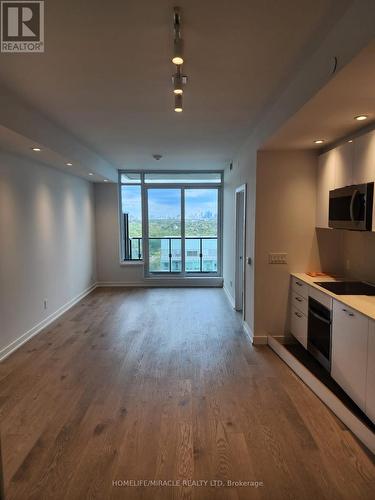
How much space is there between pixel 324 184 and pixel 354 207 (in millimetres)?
903

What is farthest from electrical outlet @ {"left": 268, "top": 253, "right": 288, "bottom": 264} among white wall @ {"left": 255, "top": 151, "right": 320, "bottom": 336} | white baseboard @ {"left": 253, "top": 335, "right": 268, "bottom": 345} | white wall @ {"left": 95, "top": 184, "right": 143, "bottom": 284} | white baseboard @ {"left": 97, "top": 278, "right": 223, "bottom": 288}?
white wall @ {"left": 95, "top": 184, "right": 143, "bottom": 284}

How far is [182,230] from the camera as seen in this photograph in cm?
748

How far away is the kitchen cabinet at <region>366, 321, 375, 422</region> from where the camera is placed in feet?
7.07

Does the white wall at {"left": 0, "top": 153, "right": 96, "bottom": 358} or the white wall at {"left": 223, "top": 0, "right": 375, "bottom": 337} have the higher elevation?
the white wall at {"left": 223, "top": 0, "right": 375, "bottom": 337}

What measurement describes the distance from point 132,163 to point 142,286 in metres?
2.82

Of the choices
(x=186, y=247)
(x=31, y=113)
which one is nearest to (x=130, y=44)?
(x=31, y=113)

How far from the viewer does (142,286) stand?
7406 mm

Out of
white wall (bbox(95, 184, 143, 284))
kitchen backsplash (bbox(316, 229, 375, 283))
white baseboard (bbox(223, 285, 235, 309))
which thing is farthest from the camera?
white wall (bbox(95, 184, 143, 284))

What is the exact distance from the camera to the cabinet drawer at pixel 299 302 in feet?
11.2

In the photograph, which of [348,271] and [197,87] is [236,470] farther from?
[197,87]

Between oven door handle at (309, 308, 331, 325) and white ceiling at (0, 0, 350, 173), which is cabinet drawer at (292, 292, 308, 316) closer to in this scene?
oven door handle at (309, 308, 331, 325)

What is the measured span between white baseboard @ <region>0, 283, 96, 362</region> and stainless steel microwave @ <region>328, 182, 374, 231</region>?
3905mm

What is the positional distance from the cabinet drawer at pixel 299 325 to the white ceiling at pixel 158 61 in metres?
2.25
